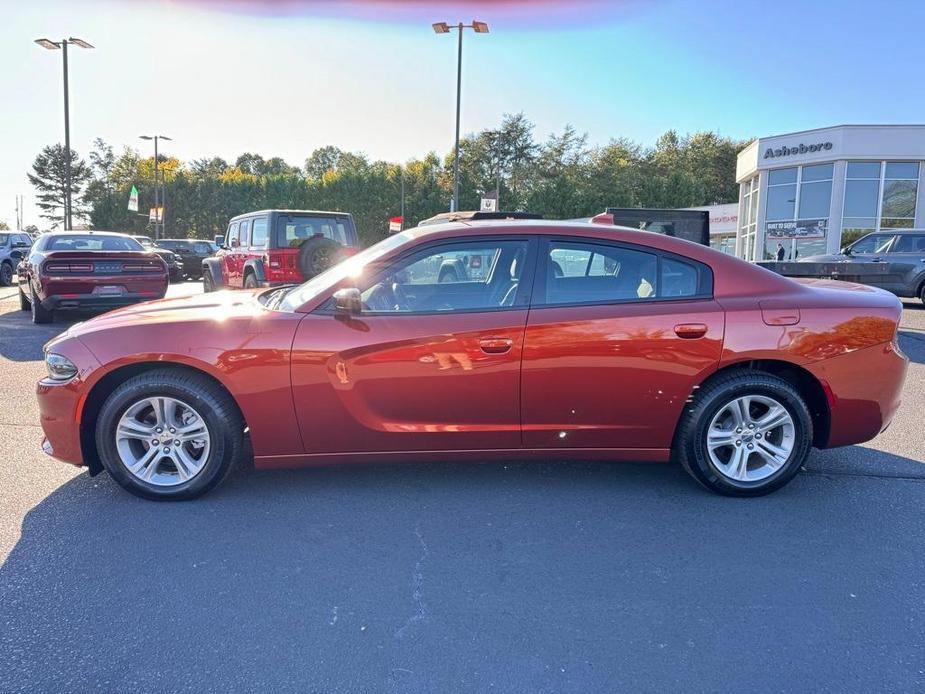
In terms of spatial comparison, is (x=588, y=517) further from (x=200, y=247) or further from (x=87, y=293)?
(x=200, y=247)

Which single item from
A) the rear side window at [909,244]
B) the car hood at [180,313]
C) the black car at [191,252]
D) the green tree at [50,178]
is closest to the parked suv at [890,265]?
the rear side window at [909,244]

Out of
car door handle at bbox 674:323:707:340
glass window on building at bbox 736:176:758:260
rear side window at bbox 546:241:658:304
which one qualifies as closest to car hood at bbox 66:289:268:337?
rear side window at bbox 546:241:658:304

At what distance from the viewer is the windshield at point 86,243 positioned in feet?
35.0

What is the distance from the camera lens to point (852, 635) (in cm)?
256

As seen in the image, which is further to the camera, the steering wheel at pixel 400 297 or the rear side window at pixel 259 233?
the rear side window at pixel 259 233

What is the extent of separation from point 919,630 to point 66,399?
4.22m

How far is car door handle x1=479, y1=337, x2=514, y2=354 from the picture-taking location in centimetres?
358

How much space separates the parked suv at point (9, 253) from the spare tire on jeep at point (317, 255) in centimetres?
1243

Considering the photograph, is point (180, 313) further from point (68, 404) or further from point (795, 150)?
point (795, 150)

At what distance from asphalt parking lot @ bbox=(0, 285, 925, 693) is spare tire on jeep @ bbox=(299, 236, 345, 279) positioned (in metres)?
7.04

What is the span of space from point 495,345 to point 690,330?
111cm

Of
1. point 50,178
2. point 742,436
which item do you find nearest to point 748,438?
point 742,436

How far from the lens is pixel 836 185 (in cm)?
2656

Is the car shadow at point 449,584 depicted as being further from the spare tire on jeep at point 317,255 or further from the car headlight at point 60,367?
the spare tire on jeep at point 317,255
